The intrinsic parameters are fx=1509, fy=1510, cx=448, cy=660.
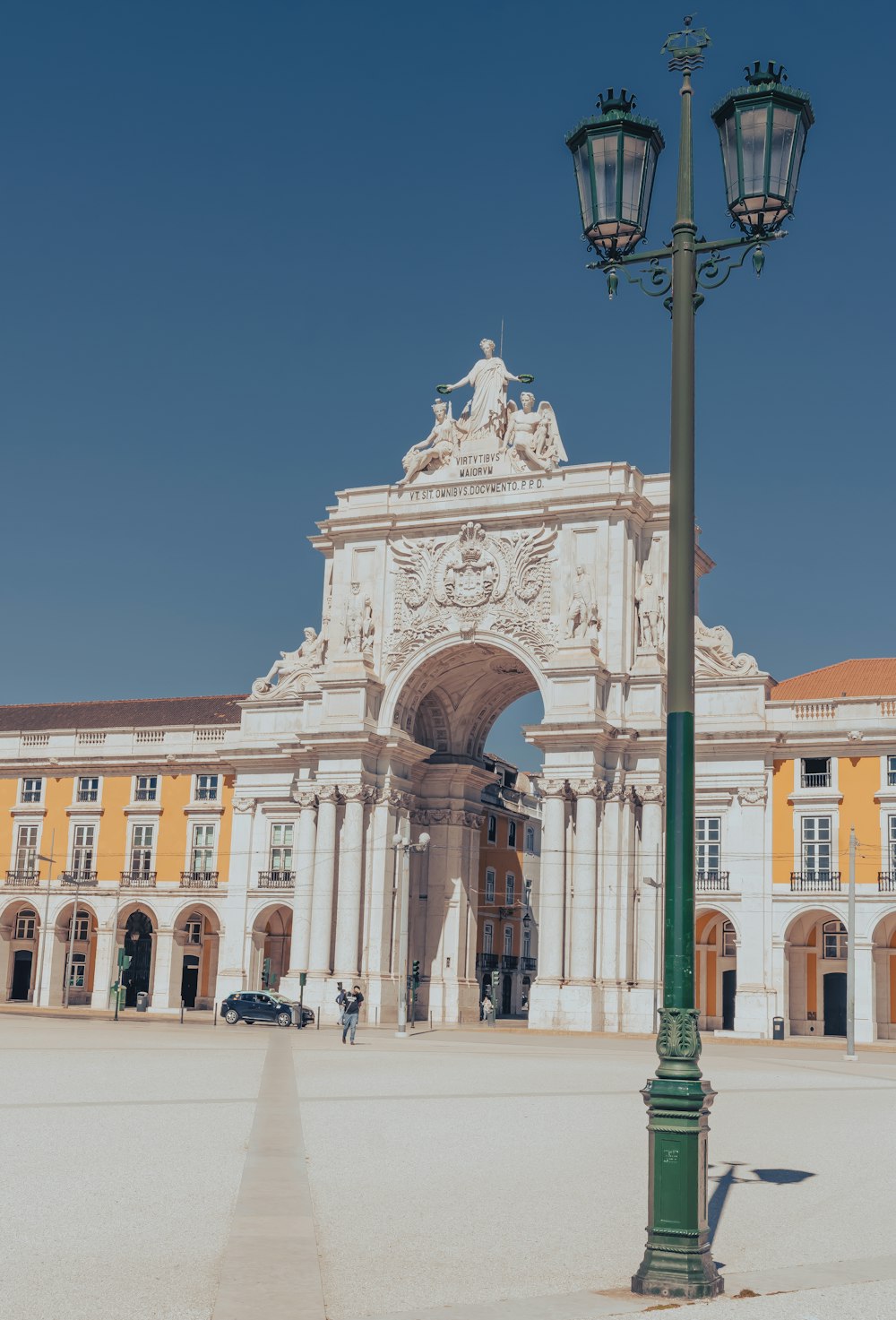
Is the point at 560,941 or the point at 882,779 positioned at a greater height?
the point at 882,779

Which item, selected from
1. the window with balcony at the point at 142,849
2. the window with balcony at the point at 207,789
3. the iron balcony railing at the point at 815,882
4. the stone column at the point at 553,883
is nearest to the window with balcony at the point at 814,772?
the iron balcony railing at the point at 815,882

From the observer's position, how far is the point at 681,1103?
11062 millimetres

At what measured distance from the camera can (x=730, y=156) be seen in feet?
41.7

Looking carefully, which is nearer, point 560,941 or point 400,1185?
point 400,1185

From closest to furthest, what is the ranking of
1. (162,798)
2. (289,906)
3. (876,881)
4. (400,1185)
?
(400,1185), (876,881), (289,906), (162,798)

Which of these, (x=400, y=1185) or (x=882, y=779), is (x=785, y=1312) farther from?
(x=882, y=779)

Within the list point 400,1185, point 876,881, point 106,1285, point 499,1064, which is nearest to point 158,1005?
point 876,881

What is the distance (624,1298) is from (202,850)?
190 ft

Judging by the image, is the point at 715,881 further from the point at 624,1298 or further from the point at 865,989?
the point at 624,1298

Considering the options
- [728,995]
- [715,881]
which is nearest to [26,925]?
[728,995]

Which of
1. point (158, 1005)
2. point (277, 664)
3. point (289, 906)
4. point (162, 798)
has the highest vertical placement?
point (277, 664)

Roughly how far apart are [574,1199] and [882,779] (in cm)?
4260

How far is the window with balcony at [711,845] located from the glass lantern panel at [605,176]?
145ft

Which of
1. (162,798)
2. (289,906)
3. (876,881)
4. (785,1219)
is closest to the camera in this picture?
(785,1219)
